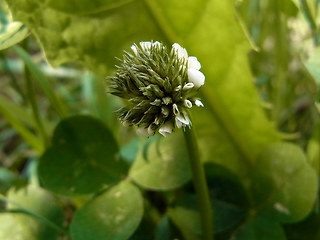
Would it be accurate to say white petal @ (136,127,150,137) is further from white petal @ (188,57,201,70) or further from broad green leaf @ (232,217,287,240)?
broad green leaf @ (232,217,287,240)

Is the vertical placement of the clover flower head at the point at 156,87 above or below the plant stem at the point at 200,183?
above

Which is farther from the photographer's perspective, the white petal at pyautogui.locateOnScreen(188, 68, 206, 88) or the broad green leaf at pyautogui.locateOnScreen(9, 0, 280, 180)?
the broad green leaf at pyautogui.locateOnScreen(9, 0, 280, 180)

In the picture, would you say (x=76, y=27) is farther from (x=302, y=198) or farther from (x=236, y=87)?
(x=302, y=198)

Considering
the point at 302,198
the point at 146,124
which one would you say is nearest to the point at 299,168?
the point at 302,198

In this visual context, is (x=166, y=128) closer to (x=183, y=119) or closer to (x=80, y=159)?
(x=183, y=119)

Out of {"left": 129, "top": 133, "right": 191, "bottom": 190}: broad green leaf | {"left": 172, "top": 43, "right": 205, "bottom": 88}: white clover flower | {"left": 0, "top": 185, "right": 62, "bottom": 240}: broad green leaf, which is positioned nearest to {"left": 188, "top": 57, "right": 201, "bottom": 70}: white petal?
{"left": 172, "top": 43, "right": 205, "bottom": 88}: white clover flower

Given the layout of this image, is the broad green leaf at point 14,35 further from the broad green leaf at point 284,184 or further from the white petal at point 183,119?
the broad green leaf at point 284,184

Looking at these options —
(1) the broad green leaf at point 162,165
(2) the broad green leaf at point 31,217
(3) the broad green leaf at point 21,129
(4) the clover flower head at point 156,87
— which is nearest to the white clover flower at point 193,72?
(4) the clover flower head at point 156,87
